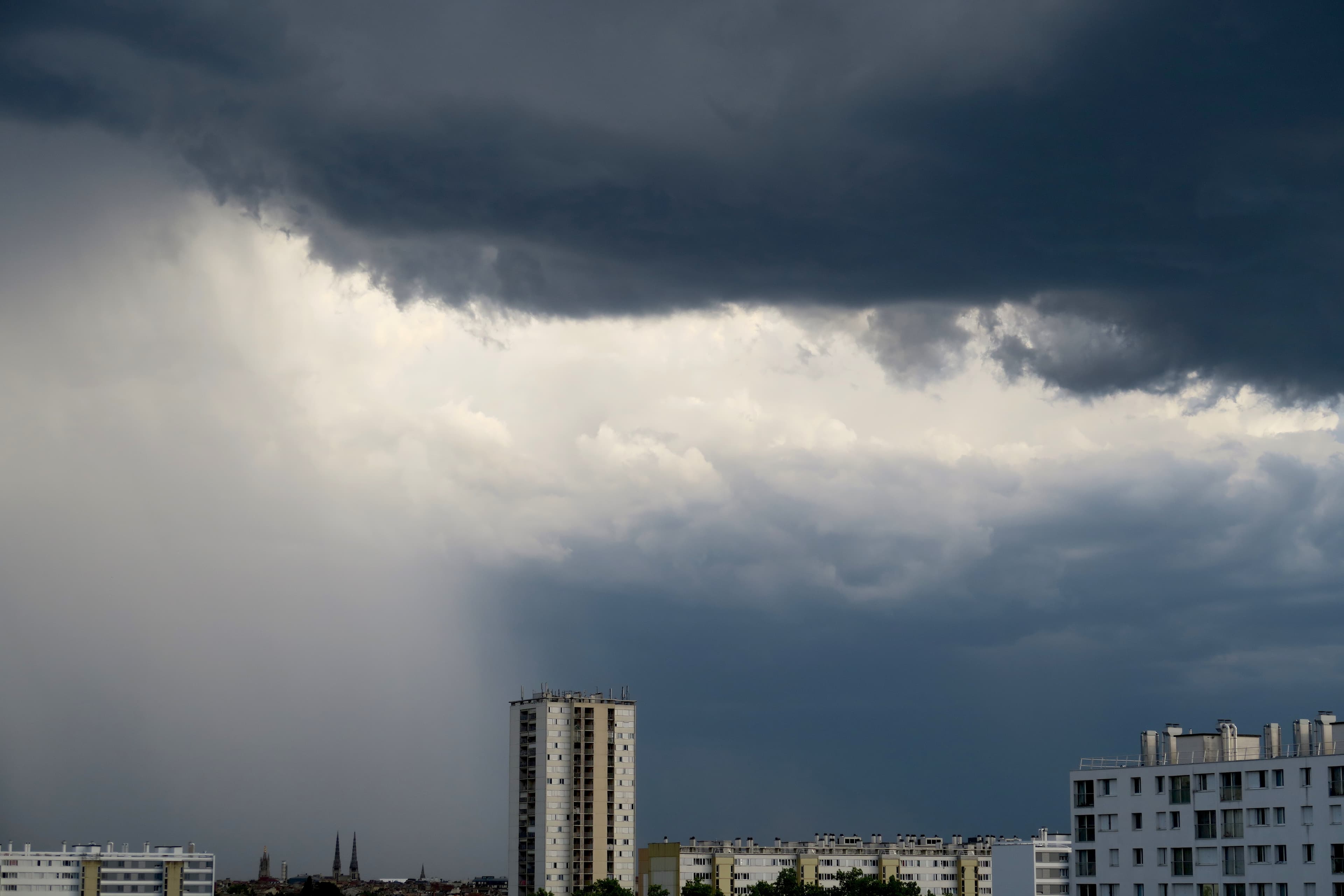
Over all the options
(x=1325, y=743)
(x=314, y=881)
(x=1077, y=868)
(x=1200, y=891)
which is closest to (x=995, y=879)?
(x=1077, y=868)

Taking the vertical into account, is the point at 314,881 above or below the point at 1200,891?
above

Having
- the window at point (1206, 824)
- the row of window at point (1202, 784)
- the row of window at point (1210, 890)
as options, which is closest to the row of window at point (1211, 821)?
the window at point (1206, 824)

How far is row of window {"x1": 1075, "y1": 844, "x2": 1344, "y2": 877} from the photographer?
111812mm

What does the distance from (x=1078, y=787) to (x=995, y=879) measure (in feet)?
139

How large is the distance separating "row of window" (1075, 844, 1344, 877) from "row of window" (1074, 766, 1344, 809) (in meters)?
3.99

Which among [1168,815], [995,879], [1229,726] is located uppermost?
[1229,726]

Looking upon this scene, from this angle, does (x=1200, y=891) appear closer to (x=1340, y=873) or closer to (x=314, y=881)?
(x=1340, y=873)

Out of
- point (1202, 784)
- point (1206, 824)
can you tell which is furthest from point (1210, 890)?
point (1202, 784)

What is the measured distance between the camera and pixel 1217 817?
391 feet

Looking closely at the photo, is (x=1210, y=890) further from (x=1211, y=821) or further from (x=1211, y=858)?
(x=1211, y=821)

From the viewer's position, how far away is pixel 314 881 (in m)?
20.7

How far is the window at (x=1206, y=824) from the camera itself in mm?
119375

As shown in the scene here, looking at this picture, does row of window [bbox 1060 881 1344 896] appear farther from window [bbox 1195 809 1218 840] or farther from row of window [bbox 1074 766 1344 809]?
row of window [bbox 1074 766 1344 809]

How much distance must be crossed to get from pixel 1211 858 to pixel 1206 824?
268cm
